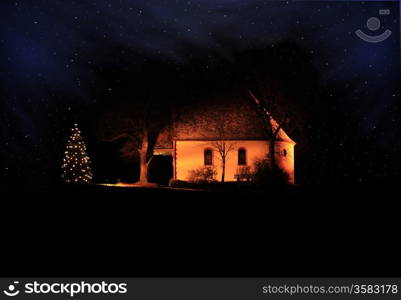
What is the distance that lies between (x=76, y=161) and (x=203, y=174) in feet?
20.2

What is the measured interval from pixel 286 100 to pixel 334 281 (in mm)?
12602

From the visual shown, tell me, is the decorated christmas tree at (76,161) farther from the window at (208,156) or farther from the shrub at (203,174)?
the window at (208,156)

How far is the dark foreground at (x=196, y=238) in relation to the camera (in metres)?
4.44

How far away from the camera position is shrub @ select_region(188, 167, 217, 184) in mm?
19391

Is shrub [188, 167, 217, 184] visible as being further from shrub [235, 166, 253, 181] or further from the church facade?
shrub [235, 166, 253, 181]

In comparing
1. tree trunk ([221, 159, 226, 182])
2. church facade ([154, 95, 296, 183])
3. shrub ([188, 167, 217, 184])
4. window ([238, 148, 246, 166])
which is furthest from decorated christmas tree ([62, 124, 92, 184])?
window ([238, 148, 246, 166])

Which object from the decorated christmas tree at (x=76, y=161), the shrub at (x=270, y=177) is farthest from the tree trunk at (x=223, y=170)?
the decorated christmas tree at (x=76, y=161)

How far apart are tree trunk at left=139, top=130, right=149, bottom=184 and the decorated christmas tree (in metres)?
2.33

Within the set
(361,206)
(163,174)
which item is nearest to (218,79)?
(163,174)

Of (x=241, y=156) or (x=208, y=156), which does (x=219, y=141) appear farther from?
(x=241, y=156)

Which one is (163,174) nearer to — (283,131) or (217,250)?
(283,131)

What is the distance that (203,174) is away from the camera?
64.5ft

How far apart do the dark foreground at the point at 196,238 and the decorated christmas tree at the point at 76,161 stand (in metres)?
9.86

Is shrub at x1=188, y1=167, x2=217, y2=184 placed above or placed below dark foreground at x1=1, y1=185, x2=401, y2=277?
above
